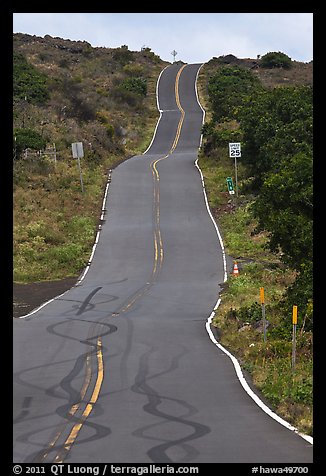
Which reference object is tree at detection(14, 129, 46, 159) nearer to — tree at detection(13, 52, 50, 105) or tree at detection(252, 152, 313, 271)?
tree at detection(13, 52, 50, 105)

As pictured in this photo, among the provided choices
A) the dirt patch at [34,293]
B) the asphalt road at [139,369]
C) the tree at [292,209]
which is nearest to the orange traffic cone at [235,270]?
the asphalt road at [139,369]

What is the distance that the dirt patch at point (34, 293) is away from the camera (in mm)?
26969

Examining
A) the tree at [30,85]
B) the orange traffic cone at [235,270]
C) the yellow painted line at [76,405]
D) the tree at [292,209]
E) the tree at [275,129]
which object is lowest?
the yellow painted line at [76,405]

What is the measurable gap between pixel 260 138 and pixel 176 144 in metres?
26.6

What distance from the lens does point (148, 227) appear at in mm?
41562

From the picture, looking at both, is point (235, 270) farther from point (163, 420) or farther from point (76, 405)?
point (163, 420)

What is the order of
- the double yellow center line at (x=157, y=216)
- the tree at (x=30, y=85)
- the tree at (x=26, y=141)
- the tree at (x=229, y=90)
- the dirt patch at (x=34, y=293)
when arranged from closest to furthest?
the dirt patch at (x=34, y=293) → the double yellow center line at (x=157, y=216) → the tree at (x=26, y=141) → the tree at (x=229, y=90) → the tree at (x=30, y=85)

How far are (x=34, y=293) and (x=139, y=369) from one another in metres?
13.9

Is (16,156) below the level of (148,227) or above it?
above

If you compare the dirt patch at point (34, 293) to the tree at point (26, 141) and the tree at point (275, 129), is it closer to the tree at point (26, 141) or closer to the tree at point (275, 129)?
the tree at point (275, 129)

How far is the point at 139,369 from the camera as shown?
17.2 metres

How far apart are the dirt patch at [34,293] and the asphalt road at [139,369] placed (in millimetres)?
593
